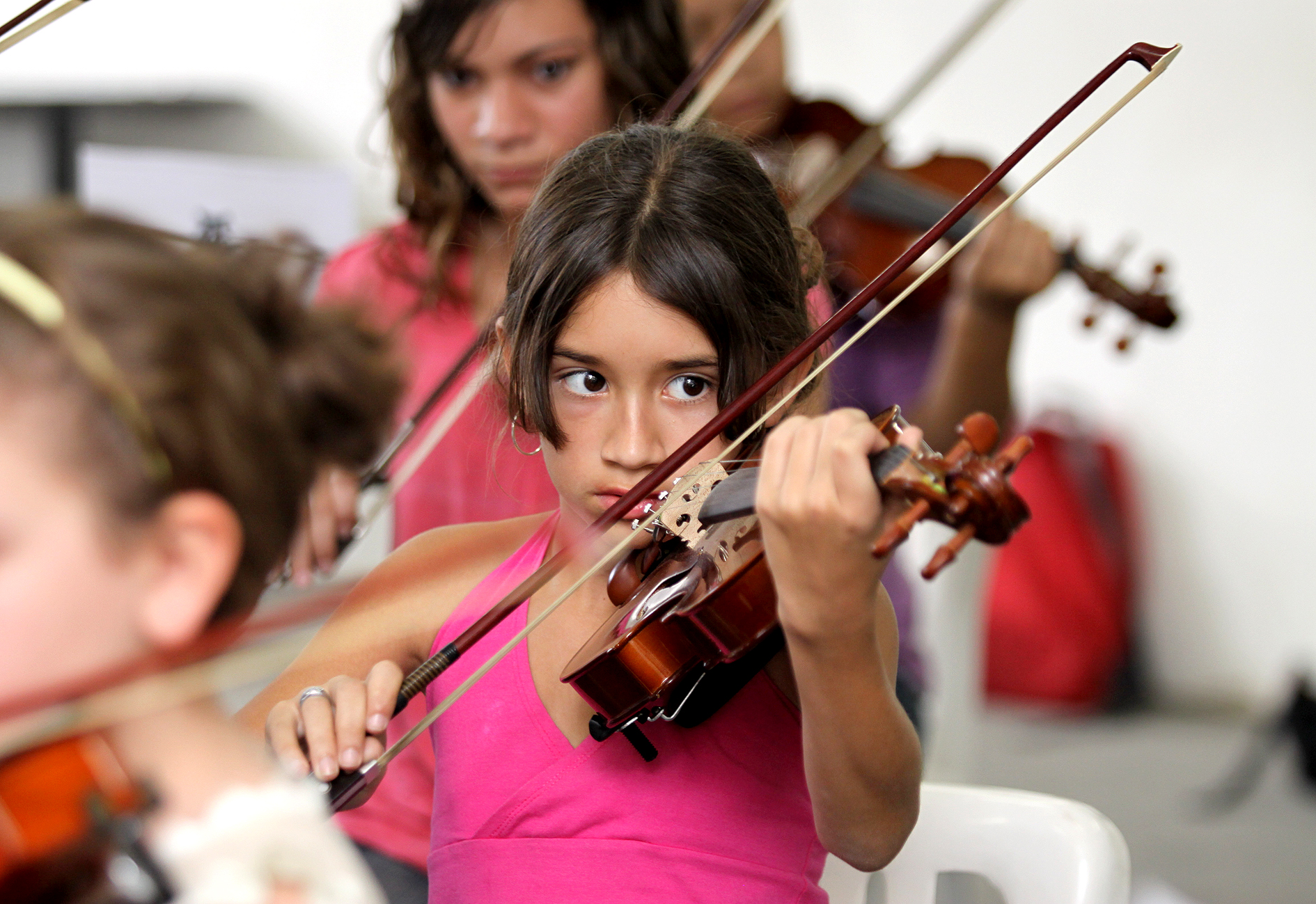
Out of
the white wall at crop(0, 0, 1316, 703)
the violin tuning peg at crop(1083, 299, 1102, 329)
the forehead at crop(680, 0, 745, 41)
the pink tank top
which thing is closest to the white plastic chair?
the pink tank top

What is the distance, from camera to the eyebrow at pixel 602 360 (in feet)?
1.72

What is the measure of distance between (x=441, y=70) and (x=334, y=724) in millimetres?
437

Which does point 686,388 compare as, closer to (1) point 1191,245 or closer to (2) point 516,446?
(2) point 516,446

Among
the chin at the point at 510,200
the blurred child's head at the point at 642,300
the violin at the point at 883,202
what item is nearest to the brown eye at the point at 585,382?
the blurred child's head at the point at 642,300

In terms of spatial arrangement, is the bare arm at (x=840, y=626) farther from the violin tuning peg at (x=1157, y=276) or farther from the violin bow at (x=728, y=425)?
the violin tuning peg at (x=1157, y=276)

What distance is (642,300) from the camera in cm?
53

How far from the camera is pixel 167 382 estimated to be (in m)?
0.35

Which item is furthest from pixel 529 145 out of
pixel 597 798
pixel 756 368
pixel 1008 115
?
pixel 1008 115

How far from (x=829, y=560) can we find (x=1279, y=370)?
2031mm

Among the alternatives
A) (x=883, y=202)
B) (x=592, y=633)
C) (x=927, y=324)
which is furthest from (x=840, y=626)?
(x=883, y=202)

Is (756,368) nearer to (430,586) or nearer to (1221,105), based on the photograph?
(430,586)

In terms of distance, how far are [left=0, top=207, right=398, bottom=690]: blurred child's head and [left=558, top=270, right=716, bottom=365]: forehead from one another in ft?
0.51

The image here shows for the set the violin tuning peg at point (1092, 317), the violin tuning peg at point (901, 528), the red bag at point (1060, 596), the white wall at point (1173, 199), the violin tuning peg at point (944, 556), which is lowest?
the red bag at point (1060, 596)

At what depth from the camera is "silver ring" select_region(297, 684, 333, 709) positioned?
49 cm
